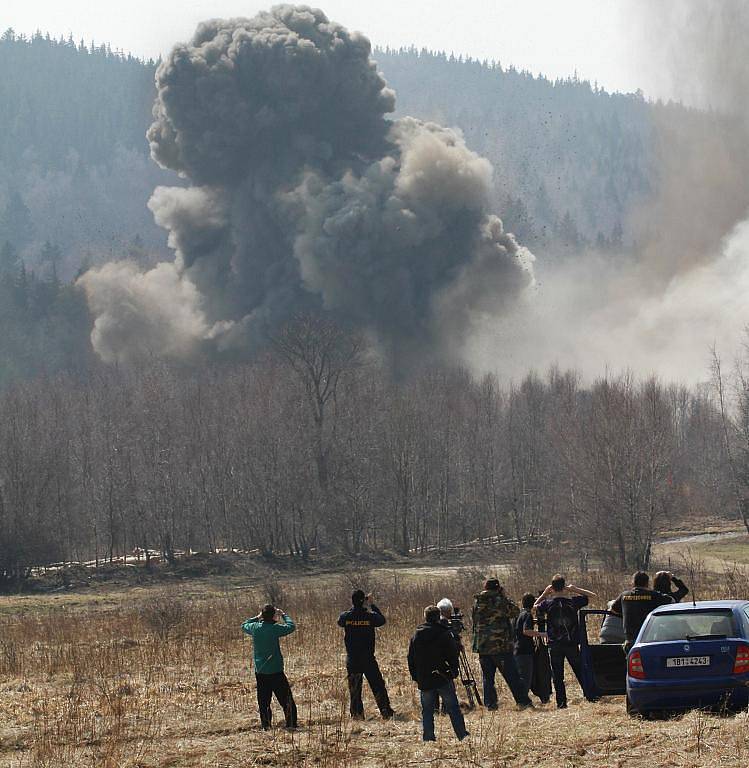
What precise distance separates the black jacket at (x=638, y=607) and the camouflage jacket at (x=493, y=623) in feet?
4.32

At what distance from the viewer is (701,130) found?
91.8 m

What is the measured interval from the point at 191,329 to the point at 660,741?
74435 millimetres

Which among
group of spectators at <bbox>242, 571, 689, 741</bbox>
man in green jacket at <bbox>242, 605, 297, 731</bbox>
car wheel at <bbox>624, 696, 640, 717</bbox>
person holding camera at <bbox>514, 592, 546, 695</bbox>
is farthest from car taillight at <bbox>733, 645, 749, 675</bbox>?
Answer: man in green jacket at <bbox>242, 605, 297, 731</bbox>

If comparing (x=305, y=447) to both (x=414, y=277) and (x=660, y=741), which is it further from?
(x=660, y=741)

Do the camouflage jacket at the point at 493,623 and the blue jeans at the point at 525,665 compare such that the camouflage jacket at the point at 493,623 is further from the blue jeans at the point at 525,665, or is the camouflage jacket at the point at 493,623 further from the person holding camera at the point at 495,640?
the blue jeans at the point at 525,665

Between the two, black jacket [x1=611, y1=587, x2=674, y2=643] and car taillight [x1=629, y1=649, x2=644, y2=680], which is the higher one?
black jacket [x1=611, y1=587, x2=674, y2=643]

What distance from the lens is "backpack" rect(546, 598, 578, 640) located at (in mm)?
13016

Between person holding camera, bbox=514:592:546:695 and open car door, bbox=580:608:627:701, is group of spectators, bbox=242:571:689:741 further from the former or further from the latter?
open car door, bbox=580:608:627:701

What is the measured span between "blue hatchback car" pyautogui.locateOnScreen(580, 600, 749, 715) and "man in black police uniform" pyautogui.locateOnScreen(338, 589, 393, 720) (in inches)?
116

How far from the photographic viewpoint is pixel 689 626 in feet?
36.7

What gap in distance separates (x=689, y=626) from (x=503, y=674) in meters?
2.83

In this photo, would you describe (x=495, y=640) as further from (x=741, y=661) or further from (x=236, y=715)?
(x=236, y=715)

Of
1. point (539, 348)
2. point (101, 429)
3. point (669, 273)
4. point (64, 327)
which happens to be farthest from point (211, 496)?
point (64, 327)

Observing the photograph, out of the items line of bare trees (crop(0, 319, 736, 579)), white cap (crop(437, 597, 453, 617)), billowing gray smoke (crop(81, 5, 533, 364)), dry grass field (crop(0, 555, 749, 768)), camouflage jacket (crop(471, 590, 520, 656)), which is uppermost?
billowing gray smoke (crop(81, 5, 533, 364))
